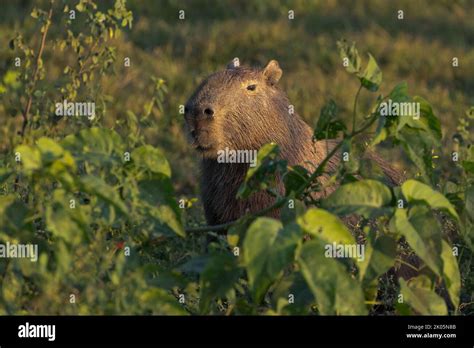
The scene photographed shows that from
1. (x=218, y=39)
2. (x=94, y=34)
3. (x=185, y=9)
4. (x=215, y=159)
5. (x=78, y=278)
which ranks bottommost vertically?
(x=78, y=278)

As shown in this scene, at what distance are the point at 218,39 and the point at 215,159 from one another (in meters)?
5.63

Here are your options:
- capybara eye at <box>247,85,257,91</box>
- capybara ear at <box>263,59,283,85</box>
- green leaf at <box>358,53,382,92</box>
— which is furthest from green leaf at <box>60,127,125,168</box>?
capybara ear at <box>263,59,283,85</box>

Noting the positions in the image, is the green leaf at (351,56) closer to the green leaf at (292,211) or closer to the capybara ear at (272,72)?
the green leaf at (292,211)

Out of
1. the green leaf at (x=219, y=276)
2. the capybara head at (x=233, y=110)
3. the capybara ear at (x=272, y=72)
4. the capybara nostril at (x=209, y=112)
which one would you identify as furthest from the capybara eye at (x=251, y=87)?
the green leaf at (x=219, y=276)

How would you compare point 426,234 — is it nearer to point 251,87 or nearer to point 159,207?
point 159,207

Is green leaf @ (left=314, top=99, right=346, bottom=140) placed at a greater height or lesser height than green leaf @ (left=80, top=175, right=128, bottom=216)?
greater

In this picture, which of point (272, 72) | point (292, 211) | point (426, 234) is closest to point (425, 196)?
point (426, 234)

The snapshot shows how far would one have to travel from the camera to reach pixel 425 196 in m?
4.18

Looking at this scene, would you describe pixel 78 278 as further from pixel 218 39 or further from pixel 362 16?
pixel 362 16

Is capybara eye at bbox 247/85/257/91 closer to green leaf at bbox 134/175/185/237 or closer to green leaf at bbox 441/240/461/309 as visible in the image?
green leaf at bbox 134/175/185/237

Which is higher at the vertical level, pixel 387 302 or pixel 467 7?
pixel 467 7

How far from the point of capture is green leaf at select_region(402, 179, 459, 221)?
13.7ft

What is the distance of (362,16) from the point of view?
1285 cm

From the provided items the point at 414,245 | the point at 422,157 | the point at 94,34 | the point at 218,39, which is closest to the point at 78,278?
the point at 414,245
